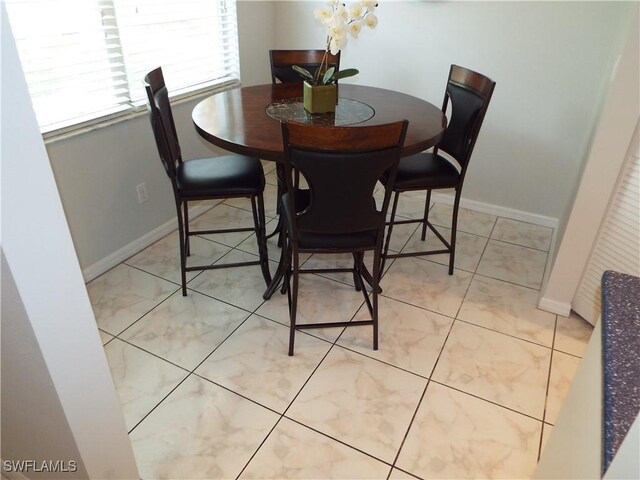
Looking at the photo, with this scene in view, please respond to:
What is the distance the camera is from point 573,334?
82.0 inches

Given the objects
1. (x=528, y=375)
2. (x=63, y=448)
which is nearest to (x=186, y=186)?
(x=63, y=448)

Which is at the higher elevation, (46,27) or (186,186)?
(46,27)

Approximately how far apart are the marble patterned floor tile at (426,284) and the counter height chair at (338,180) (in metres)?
0.49

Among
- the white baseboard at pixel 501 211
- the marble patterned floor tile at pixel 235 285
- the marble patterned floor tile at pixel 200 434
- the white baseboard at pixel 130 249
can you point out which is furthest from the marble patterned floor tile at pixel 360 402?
the white baseboard at pixel 501 211

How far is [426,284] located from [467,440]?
3.09ft

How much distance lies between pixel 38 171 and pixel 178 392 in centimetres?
116

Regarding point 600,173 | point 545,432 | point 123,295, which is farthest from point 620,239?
point 123,295

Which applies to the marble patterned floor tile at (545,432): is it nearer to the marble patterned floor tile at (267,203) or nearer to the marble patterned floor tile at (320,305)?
the marble patterned floor tile at (320,305)

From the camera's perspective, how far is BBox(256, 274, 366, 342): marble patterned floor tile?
212cm

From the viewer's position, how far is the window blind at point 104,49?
1914mm

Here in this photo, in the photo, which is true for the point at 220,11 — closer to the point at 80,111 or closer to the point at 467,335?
the point at 80,111

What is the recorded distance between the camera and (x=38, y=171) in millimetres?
830

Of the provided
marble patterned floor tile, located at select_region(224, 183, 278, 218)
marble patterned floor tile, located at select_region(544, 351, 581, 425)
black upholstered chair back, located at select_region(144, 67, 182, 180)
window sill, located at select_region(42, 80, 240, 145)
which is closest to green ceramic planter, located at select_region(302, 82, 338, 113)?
black upholstered chair back, located at select_region(144, 67, 182, 180)

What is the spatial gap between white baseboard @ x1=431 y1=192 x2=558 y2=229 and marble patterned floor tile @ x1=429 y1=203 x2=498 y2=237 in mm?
33
